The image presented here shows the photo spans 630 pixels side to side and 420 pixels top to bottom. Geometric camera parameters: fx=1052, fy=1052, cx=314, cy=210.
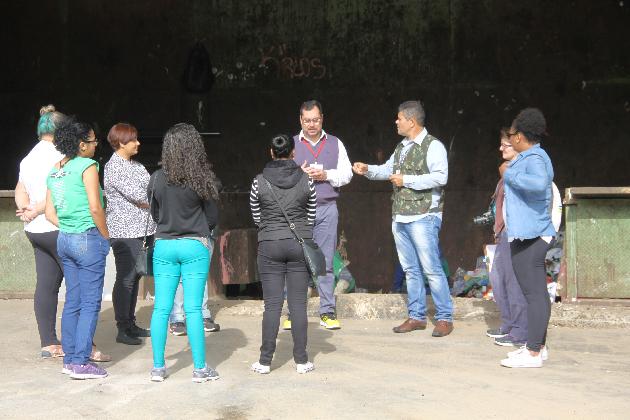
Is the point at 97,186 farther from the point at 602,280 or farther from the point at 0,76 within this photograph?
the point at 0,76

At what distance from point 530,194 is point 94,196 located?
8.93 ft

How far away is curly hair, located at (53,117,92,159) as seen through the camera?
6.48 m

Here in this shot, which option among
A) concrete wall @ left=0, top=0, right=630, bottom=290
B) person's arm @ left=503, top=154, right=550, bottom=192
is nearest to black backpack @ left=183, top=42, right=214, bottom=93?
concrete wall @ left=0, top=0, right=630, bottom=290

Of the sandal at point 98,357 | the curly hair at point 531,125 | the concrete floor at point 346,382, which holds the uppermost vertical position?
the curly hair at point 531,125

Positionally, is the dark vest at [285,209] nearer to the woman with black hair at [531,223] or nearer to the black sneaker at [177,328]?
the woman with black hair at [531,223]

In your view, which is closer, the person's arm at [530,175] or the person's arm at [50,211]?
the person's arm at [530,175]

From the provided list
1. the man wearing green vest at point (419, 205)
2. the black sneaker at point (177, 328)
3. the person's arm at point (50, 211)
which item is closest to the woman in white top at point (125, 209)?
the black sneaker at point (177, 328)

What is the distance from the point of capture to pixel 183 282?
6316 mm

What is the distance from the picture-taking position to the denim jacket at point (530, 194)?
655 centimetres

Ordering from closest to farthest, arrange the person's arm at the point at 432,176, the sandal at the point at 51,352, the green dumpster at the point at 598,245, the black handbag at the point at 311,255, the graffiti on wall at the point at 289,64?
the black handbag at the point at 311,255 → the sandal at the point at 51,352 → the person's arm at the point at 432,176 → the green dumpster at the point at 598,245 → the graffiti on wall at the point at 289,64

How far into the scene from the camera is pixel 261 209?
6684 mm

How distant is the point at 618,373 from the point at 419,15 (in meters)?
6.51

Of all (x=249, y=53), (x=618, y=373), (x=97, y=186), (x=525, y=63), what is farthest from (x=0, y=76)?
(x=618, y=373)

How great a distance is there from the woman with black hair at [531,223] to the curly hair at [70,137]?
8.80 feet
